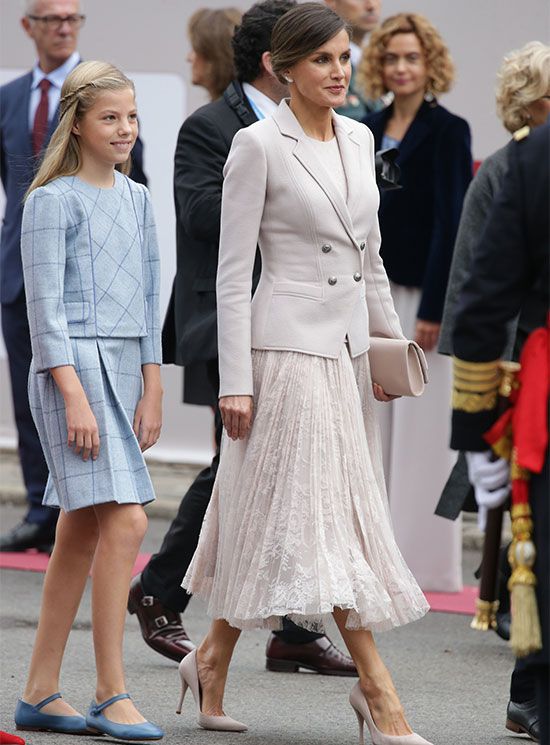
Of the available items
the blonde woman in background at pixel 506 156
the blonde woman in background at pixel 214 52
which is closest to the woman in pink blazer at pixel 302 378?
the blonde woman in background at pixel 506 156

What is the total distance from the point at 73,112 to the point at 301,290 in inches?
32.1

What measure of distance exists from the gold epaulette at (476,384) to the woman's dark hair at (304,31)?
4.46 ft

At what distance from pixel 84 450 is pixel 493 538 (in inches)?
47.1

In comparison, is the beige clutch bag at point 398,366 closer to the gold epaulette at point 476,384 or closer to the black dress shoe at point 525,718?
the black dress shoe at point 525,718

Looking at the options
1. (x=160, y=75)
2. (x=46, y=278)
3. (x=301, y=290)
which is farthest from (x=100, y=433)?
(x=160, y=75)

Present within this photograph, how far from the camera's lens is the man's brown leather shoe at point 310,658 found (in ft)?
19.6

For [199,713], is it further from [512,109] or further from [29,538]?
[29,538]

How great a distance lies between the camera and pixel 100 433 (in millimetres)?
4801

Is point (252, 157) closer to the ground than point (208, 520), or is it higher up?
higher up

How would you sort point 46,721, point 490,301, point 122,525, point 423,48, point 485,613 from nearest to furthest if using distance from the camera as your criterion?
point 490,301 → point 485,613 → point 122,525 → point 46,721 → point 423,48

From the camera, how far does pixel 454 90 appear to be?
9594 millimetres

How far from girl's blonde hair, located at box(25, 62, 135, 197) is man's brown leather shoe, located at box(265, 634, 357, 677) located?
1932 millimetres

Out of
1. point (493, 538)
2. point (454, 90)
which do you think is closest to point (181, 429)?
point (454, 90)

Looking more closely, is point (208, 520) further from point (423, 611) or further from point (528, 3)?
point (528, 3)
